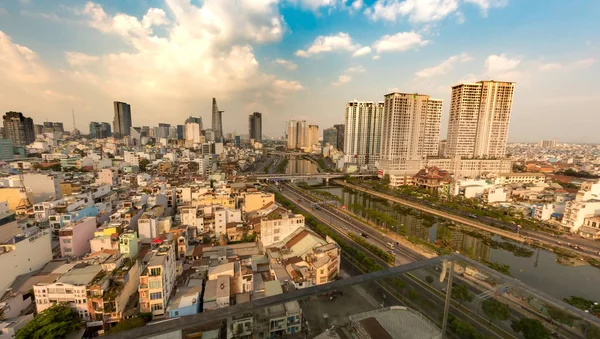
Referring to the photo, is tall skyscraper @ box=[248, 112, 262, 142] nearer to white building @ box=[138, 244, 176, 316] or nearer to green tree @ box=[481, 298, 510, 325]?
white building @ box=[138, 244, 176, 316]

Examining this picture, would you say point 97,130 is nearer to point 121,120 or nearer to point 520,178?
point 121,120

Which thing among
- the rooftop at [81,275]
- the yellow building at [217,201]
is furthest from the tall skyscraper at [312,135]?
the rooftop at [81,275]

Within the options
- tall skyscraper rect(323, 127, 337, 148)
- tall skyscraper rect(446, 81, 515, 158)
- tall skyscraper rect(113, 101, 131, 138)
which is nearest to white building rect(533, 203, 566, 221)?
tall skyscraper rect(446, 81, 515, 158)

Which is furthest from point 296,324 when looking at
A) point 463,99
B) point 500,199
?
point 463,99

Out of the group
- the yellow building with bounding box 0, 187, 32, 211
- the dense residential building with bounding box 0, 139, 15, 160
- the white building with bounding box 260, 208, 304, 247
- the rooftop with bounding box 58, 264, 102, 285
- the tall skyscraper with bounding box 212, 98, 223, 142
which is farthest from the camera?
the tall skyscraper with bounding box 212, 98, 223, 142

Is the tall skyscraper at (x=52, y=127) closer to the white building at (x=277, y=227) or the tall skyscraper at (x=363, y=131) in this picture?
the tall skyscraper at (x=363, y=131)

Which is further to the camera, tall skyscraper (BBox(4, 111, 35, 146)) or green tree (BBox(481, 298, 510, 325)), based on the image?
tall skyscraper (BBox(4, 111, 35, 146))

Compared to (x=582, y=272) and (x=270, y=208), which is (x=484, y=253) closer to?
(x=582, y=272)
